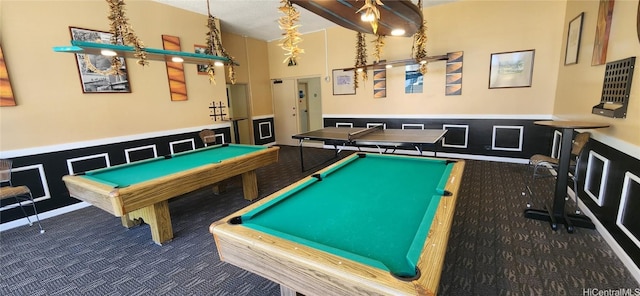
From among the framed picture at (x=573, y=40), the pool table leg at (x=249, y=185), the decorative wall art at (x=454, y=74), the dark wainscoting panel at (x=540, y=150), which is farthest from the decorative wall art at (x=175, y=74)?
the framed picture at (x=573, y=40)

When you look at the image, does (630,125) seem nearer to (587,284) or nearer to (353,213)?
(587,284)

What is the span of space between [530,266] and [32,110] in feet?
18.5

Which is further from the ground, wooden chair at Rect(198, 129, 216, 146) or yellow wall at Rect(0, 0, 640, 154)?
yellow wall at Rect(0, 0, 640, 154)

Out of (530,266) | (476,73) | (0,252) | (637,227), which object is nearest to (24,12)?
(0,252)

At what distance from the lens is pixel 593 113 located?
9.43 ft

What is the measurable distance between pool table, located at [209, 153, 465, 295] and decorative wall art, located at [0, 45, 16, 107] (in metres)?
3.72

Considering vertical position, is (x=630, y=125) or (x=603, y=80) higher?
(x=603, y=80)

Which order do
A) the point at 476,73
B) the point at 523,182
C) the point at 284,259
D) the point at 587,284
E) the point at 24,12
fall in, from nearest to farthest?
the point at 284,259, the point at 587,284, the point at 24,12, the point at 523,182, the point at 476,73

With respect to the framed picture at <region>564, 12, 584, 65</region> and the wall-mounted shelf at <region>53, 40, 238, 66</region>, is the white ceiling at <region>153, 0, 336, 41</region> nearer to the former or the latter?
the wall-mounted shelf at <region>53, 40, 238, 66</region>

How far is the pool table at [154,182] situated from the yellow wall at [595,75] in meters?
3.67

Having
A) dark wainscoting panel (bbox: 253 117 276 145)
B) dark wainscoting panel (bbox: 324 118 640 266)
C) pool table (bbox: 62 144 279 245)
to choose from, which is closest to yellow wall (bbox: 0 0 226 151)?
pool table (bbox: 62 144 279 245)

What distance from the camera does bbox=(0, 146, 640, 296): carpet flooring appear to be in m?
2.01

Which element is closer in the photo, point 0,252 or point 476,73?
point 0,252

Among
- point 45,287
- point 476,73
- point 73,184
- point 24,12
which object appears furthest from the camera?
point 476,73
